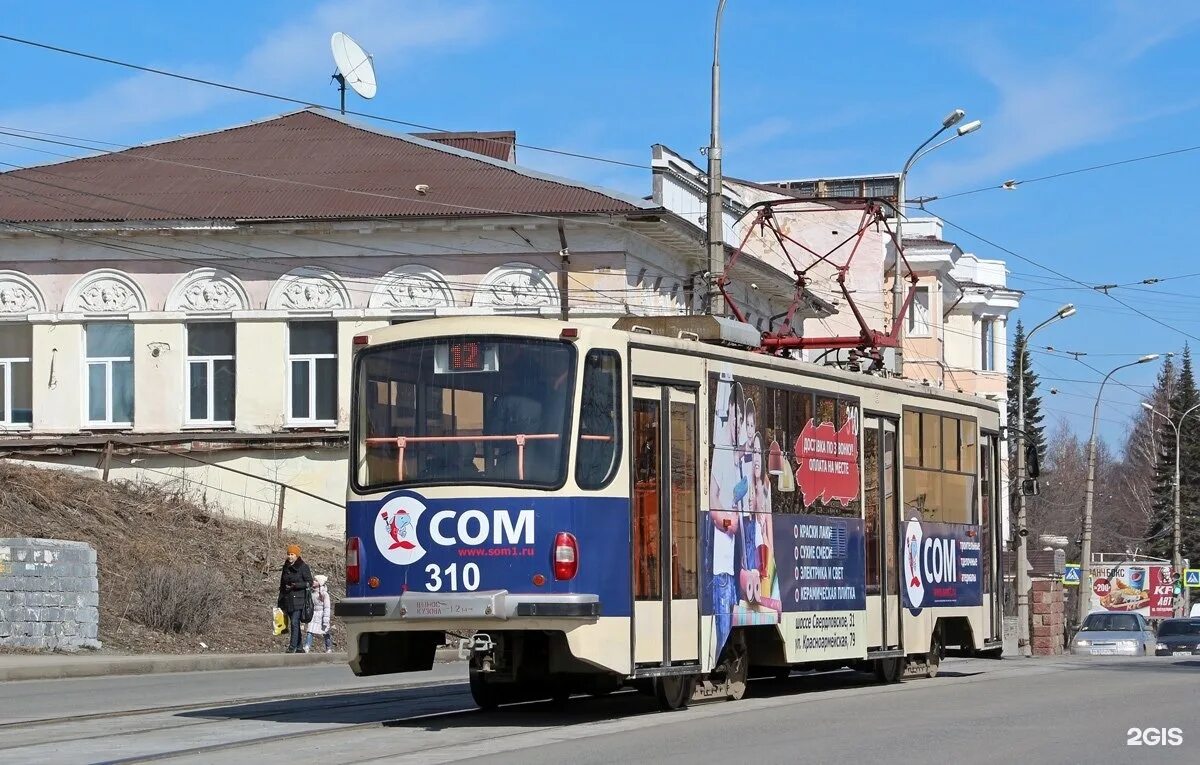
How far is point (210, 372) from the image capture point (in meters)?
38.8

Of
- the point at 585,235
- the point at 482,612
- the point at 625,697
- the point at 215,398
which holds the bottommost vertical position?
the point at 625,697

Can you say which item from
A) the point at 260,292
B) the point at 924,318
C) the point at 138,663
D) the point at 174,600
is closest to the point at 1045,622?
the point at 260,292

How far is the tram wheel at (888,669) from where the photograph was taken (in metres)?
18.4

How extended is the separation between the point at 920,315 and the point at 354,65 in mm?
21321

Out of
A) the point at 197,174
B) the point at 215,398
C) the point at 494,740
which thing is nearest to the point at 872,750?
the point at 494,740

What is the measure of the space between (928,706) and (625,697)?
295cm

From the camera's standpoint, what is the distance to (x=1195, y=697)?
16.2 m

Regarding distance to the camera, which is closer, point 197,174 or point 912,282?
point 912,282

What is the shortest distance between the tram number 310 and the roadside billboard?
2169 inches

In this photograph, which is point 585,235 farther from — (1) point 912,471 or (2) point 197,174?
(1) point 912,471

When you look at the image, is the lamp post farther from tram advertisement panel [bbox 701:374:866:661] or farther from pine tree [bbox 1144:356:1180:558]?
pine tree [bbox 1144:356:1180:558]

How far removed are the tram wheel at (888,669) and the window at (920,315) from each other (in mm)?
36821

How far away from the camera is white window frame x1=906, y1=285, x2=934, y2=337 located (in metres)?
54.9

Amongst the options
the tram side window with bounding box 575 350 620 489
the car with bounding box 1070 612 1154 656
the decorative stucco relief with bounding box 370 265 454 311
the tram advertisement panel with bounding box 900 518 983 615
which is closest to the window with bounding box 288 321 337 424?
the decorative stucco relief with bounding box 370 265 454 311
